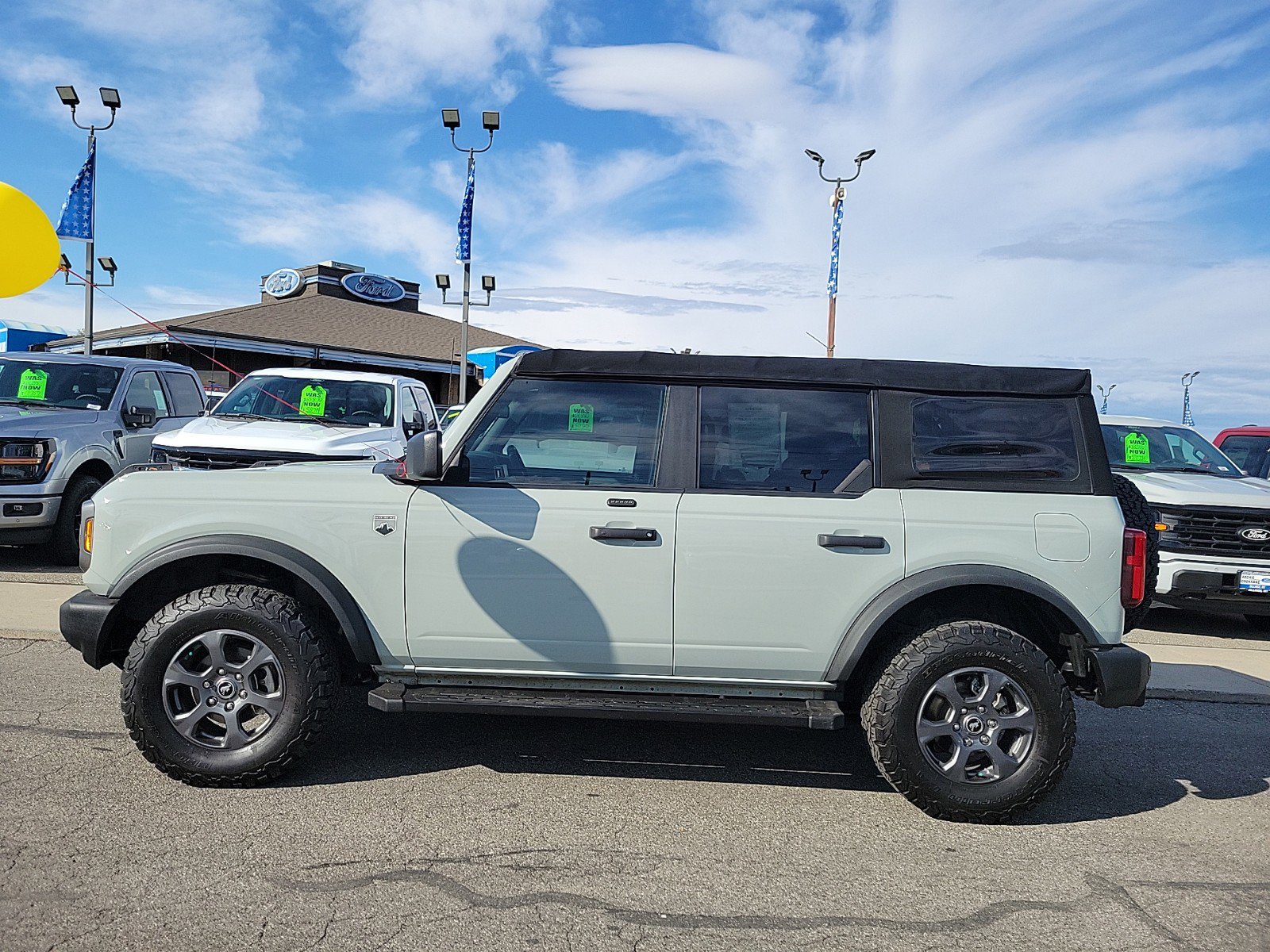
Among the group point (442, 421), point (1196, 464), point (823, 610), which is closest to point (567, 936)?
point (823, 610)

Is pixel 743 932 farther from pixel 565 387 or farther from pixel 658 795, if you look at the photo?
pixel 565 387

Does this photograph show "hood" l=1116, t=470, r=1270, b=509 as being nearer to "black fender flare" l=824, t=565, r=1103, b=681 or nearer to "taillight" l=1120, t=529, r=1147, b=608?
"taillight" l=1120, t=529, r=1147, b=608

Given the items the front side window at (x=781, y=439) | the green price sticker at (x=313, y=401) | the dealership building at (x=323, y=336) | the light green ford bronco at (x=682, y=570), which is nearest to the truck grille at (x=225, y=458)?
the green price sticker at (x=313, y=401)

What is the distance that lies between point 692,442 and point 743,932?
6.40 feet

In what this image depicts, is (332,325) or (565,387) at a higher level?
(332,325)

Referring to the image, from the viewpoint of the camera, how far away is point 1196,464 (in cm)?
981

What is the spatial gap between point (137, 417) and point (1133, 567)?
30.6 ft

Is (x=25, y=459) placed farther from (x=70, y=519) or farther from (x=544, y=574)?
(x=544, y=574)

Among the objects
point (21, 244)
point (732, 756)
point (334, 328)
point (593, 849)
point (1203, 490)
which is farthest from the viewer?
point (334, 328)

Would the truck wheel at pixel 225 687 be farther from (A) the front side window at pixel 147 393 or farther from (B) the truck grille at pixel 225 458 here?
(A) the front side window at pixel 147 393

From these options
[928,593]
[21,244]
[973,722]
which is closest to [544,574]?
[928,593]

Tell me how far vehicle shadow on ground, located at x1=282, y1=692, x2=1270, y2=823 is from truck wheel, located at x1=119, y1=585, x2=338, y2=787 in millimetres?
269

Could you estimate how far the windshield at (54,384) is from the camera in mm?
10008

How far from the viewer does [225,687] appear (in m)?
4.14
